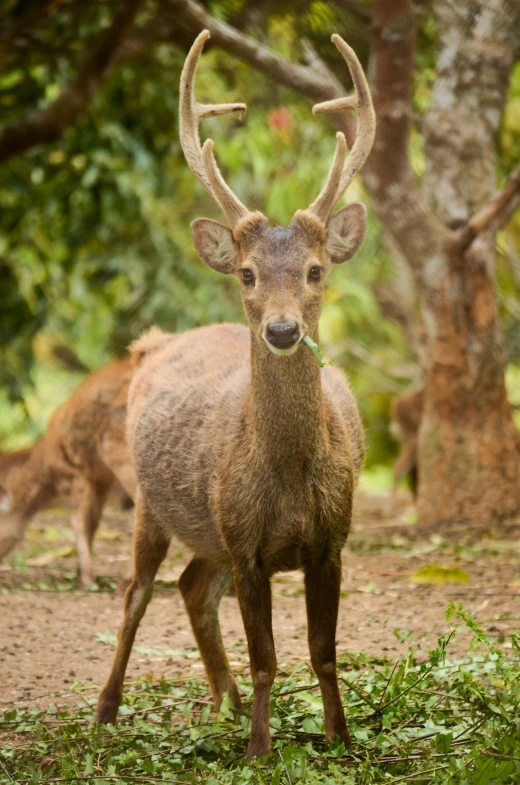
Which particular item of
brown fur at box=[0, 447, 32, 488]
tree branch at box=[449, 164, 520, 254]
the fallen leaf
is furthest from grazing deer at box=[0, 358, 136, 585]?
tree branch at box=[449, 164, 520, 254]

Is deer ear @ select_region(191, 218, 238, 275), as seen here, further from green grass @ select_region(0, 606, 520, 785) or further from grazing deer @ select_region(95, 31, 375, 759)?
green grass @ select_region(0, 606, 520, 785)

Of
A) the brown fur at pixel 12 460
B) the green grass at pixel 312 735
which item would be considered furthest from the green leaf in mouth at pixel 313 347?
the brown fur at pixel 12 460

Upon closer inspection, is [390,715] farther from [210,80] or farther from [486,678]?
[210,80]

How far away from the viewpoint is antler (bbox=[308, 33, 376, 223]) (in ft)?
14.5

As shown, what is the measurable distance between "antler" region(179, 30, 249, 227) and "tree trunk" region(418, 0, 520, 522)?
4.19m

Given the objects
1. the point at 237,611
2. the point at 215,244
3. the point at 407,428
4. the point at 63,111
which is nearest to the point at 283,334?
the point at 215,244

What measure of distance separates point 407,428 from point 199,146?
743 centimetres

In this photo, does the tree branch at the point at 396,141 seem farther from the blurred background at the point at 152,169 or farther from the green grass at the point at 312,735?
the green grass at the point at 312,735

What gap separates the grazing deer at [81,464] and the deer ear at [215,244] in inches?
138

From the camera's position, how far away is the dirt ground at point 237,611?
549 centimetres

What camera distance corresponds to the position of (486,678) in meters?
4.60

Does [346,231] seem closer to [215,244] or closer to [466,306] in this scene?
[215,244]

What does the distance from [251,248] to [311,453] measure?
2.74 ft

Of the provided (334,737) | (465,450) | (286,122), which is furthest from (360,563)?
(286,122)
